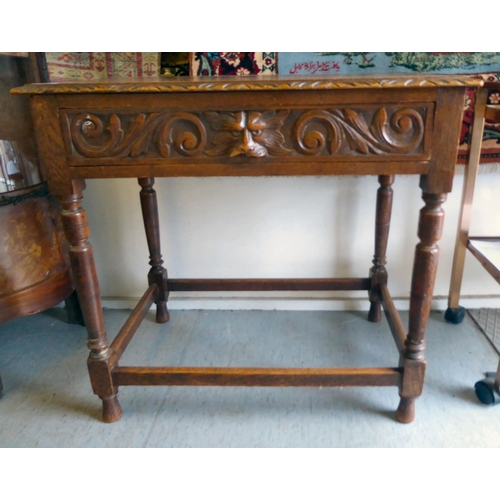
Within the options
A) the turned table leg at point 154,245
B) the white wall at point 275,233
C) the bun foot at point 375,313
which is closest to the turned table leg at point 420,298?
the bun foot at point 375,313

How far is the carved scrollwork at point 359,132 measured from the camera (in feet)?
2.95

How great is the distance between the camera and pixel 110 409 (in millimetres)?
1182

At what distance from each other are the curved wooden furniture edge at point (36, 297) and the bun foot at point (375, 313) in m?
1.03

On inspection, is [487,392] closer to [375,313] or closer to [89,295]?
[375,313]

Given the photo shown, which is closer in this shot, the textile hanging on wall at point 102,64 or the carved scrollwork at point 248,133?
the carved scrollwork at point 248,133

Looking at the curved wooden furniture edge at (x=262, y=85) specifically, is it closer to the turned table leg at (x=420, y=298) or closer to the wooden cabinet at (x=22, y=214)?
the turned table leg at (x=420, y=298)

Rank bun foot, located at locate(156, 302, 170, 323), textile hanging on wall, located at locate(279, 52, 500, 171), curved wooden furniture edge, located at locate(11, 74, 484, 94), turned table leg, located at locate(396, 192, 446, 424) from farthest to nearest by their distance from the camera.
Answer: bun foot, located at locate(156, 302, 170, 323)
textile hanging on wall, located at locate(279, 52, 500, 171)
turned table leg, located at locate(396, 192, 446, 424)
curved wooden furniture edge, located at locate(11, 74, 484, 94)

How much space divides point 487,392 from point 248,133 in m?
0.91

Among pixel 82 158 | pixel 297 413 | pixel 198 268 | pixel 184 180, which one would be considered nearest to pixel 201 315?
pixel 198 268

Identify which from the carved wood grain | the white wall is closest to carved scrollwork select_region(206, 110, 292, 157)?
the carved wood grain

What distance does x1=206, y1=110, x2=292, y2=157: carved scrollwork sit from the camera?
909 mm

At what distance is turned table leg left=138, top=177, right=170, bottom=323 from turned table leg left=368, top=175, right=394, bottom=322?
2.36 feet

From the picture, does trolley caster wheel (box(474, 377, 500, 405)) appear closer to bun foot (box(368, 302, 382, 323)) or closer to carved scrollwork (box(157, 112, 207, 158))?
bun foot (box(368, 302, 382, 323))

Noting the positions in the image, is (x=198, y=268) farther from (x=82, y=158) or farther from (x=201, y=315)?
(x=82, y=158)
